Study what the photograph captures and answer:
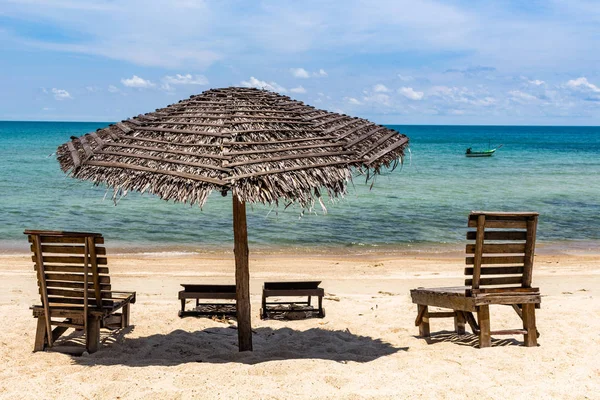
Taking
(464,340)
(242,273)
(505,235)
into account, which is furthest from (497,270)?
(242,273)

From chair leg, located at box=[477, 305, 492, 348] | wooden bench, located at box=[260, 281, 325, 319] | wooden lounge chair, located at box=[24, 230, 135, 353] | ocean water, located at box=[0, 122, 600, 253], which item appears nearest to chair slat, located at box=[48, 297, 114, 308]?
wooden lounge chair, located at box=[24, 230, 135, 353]

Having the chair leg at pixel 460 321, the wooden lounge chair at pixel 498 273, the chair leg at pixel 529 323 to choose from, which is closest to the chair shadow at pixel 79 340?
the wooden lounge chair at pixel 498 273

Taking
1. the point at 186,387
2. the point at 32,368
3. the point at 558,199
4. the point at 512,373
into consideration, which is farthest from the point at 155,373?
the point at 558,199

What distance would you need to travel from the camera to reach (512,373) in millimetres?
5328

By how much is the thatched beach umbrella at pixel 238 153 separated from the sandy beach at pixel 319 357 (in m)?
0.85

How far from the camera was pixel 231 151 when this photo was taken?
199 inches

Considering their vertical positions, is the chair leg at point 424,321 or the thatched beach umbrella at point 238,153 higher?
the thatched beach umbrella at point 238,153

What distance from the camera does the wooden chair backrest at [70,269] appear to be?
18.1 ft

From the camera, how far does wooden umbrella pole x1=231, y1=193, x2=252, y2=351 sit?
587 cm

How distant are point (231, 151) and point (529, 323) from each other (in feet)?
11.0

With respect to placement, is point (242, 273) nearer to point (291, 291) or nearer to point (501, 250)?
point (291, 291)

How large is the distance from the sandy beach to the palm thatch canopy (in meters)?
1.41

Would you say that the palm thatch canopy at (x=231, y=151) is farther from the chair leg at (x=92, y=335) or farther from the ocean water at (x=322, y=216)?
the ocean water at (x=322, y=216)

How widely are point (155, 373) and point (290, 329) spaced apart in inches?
95.9
